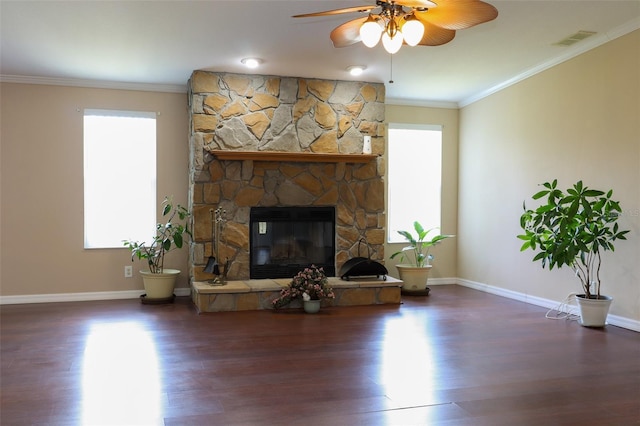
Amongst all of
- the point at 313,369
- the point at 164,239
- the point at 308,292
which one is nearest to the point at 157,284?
the point at 164,239

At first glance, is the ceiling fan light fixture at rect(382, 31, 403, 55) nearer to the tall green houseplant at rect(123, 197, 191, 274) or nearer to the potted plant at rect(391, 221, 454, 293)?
the tall green houseplant at rect(123, 197, 191, 274)

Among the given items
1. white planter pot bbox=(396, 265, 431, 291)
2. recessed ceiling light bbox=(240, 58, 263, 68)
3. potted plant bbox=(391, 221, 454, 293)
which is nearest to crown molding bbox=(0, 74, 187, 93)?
recessed ceiling light bbox=(240, 58, 263, 68)

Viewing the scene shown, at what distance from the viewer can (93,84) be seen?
5.94 metres

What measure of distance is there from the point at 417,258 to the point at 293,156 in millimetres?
2063

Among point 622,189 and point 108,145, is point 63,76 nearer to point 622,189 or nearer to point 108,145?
point 108,145

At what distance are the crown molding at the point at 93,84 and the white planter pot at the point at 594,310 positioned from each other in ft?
15.7

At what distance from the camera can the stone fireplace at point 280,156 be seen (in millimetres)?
5645

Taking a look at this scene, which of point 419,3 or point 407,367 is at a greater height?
point 419,3

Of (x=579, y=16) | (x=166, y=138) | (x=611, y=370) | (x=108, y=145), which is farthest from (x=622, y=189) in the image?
(x=108, y=145)

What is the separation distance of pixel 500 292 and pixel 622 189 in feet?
6.83

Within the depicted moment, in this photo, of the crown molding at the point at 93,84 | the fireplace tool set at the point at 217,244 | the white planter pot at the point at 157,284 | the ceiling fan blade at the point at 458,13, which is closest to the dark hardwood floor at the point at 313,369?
the white planter pot at the point at 157,284

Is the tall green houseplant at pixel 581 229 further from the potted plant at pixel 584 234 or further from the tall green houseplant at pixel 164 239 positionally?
the tall green houseplant at pixel 164 239

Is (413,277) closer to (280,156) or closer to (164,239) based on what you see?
(280,156)

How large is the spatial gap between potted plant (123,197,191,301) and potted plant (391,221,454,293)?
2598mm
